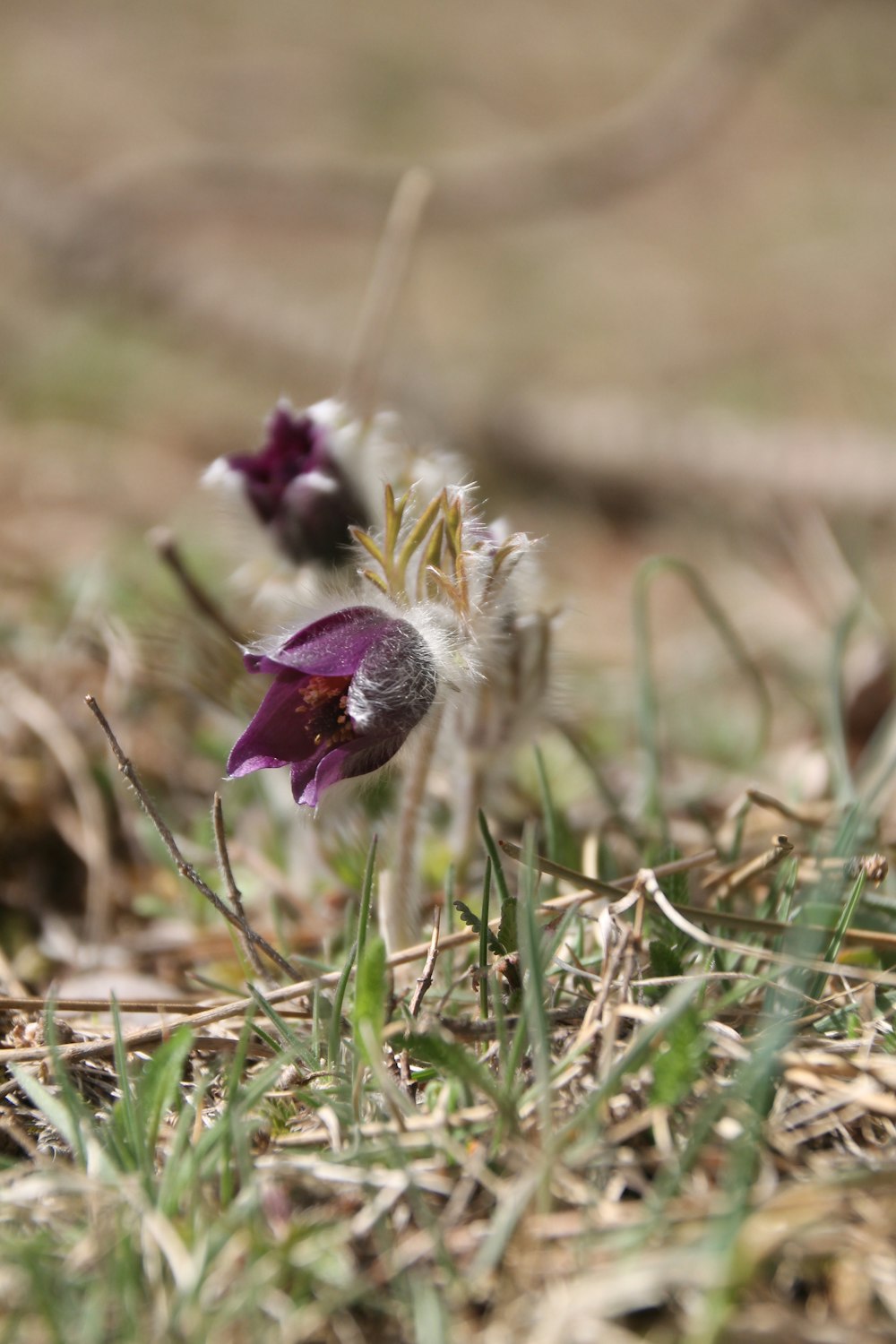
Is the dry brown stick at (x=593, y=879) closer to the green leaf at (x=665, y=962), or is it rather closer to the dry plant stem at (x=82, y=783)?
the green leaf at (x=665, y=962)

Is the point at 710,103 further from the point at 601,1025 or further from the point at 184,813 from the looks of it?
the point at 601,1025

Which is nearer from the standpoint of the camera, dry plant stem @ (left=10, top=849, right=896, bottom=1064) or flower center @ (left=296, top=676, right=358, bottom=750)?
dry plant stem @ (left=10, top=849, right=896, bottom=1064)

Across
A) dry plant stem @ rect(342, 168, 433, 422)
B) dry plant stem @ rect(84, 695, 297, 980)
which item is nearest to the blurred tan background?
dry plant stem @ rect(84, 695, 297, 980)

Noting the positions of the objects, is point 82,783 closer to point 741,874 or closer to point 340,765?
point 340,765

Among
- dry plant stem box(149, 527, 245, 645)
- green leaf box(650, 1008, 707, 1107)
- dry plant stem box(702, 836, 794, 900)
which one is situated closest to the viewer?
green leaf box(650, 1008, 707, 1107)

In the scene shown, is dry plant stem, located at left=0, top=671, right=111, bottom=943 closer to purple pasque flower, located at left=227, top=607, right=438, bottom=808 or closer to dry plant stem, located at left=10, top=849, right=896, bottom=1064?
dry plant stem, located at left=10, top=849, right=896, bottom=1064

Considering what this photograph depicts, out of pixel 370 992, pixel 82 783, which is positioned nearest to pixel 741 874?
pixel 370 992

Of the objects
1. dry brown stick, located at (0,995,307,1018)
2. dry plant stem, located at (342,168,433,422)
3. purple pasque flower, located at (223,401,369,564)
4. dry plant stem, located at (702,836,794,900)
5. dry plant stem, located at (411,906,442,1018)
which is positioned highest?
dry plant stem, located at (342,168,433,422)
